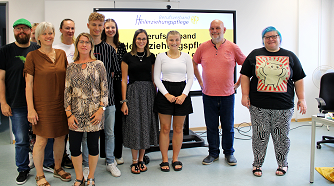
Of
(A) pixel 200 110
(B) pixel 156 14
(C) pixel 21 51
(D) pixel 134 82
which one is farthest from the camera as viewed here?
(A) pixel 200 110

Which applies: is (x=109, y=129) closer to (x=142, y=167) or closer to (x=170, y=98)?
(x=142, y=167)

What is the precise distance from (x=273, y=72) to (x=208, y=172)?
124 centimetres

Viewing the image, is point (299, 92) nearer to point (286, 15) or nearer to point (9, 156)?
point (286, 15)

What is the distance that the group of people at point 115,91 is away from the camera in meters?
2.09

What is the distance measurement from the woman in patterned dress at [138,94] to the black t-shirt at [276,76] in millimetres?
1098

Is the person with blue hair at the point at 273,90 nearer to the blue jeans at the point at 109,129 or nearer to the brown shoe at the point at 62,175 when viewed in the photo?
the blue jeans at the point at 109,129

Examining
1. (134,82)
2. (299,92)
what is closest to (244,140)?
(299,92)

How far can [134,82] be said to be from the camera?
8.11 ft

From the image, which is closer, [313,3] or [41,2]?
[41,2]

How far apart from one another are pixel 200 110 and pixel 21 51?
3.02 metres

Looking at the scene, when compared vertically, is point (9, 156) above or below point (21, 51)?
below

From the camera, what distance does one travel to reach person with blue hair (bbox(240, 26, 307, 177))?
228 cm

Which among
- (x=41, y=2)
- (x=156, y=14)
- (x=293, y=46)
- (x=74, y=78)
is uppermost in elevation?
Answer: (x=41, y=2)

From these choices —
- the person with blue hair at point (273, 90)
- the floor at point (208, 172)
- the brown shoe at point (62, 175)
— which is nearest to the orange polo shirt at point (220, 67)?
the person with blue hair at point (273, 90)
